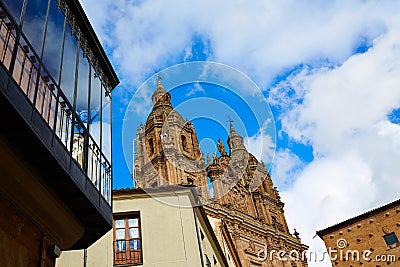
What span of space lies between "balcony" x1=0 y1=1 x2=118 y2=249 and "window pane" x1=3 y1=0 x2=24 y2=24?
0.13m

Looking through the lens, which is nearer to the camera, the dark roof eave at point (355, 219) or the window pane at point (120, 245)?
the window pane at point (120, 245)

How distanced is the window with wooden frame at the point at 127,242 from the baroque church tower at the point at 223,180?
83.5ft

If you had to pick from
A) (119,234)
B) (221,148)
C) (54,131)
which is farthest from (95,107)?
(221,148)

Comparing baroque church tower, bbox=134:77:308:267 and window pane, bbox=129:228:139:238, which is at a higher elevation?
baroque church tower, bbox=134:77:308:267

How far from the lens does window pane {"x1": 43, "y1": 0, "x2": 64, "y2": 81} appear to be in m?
6.69

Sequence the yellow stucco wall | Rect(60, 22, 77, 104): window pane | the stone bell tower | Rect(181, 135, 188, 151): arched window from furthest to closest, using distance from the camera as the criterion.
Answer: Rect(181, 135, 188, 151): arched window, the stone bell tower, the yellow stucco wall, Rect(60, 22, 77, 104): window pane

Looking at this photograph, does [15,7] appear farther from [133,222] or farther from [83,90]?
[133,222]

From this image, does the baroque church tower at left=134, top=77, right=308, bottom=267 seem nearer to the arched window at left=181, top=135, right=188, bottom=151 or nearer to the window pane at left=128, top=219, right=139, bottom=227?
the arched window at left=181, top=135, right=188, bottom=151

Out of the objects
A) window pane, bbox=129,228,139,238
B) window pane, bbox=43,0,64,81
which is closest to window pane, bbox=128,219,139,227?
window pane, bbox=129,228,139,238

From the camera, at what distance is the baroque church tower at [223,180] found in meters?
41.9

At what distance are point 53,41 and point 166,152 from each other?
37.2 meters

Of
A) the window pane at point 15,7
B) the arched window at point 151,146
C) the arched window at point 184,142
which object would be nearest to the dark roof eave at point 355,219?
the window pane at point 15,7

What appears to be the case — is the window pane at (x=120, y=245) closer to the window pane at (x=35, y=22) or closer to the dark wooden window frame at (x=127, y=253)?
the dark wooden window frame at (x=127, y=253)

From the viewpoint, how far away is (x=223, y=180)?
4847 centimetres
